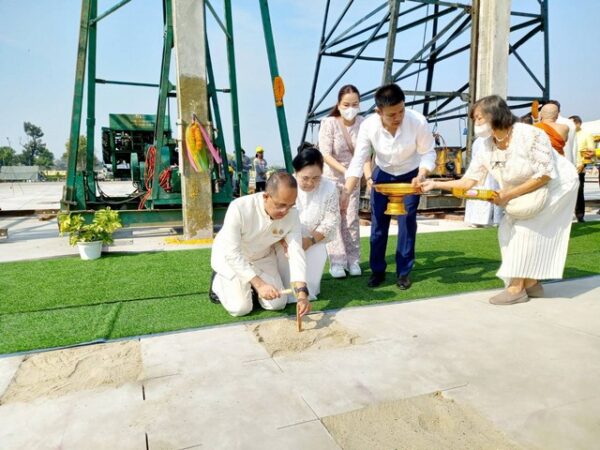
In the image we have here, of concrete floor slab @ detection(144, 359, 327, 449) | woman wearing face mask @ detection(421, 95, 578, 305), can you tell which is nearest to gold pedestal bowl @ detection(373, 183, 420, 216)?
woman wearing face mask @ detection(421, 95, 578, 305)

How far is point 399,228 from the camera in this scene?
3.65 meters

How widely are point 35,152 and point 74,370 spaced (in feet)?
331

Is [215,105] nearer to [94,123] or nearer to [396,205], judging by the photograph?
[94,123]

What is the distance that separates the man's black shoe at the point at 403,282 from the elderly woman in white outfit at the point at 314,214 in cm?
69

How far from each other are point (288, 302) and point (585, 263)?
→ 320 centimetres

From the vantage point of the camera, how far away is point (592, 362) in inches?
87.7

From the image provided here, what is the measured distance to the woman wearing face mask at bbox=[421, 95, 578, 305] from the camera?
295 centimetres

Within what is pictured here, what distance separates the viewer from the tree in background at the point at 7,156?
7581 centimetres

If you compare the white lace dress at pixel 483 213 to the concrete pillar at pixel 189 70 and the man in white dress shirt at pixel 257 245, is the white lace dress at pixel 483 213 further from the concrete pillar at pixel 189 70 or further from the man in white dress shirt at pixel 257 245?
the man in white dress shirt at pixel 257 245

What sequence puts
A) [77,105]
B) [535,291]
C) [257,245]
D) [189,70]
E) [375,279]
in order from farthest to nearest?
1. [77,105]
2. [189,70]
3. [375,279]
4. [535,291]
5. [257,245]

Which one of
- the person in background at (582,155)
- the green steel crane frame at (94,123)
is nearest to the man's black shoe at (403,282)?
the green steel crane frame at (94,123)

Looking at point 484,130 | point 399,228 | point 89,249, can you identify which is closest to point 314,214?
point 399,228

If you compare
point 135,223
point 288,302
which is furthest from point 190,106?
point 288,302

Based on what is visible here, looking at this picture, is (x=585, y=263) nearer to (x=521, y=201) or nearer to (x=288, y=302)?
(x=521, y=201)
